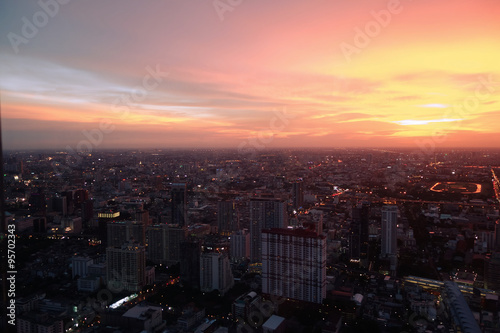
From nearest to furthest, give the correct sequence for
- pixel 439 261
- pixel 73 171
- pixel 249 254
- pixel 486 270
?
pixel 486 270
pixel 439 261
pixel 249 254
pixel 73 171

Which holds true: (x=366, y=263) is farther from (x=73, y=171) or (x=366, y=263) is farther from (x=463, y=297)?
(x=73, y=171)

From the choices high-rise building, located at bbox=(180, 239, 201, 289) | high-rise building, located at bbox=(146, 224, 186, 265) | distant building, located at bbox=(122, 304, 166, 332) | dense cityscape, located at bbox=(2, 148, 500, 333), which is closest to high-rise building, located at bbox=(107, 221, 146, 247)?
dense cityscape, located at bbox=(2, 148, 500, 333)

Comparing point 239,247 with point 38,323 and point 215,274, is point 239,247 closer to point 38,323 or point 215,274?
point 215,274

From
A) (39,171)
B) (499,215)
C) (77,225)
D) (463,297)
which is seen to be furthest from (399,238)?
(39,171)

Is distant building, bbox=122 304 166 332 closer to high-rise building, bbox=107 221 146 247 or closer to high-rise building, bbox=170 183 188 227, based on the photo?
high-rise building, bbox=107 221 146 247

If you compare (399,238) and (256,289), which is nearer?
(256,289)

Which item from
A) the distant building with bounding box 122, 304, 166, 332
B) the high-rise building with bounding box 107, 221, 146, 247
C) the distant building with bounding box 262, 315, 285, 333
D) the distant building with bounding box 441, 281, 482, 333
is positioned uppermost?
the high-rise building with bounding box 107, 221, 146, 247

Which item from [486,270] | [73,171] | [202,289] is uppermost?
[73,171]
